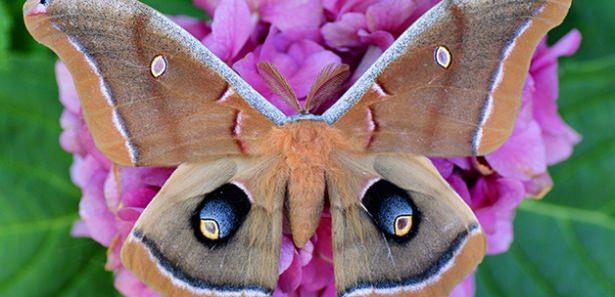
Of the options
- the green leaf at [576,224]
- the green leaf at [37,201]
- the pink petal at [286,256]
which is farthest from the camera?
the green leaf at [576,224]

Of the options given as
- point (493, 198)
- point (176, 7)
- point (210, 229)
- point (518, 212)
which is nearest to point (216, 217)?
point (210, 229)

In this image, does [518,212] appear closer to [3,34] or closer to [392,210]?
[392,210]

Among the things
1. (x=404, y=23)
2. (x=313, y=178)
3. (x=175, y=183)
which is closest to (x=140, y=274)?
(x=175, y=183)

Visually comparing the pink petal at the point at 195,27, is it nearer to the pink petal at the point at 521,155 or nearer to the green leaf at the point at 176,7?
the green leaf at the point at 176,7

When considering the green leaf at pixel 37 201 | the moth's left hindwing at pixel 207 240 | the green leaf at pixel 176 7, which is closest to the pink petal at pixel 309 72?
the moth's left hindwing at pixel 207 240

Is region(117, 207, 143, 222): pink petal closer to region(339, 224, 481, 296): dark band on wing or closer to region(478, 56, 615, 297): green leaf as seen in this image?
region(339, 224, 481, 296): dark band on wing

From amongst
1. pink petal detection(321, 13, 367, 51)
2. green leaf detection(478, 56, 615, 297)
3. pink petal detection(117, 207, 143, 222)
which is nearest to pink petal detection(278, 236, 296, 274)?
pink petal detection(117, 207, 143, 222)

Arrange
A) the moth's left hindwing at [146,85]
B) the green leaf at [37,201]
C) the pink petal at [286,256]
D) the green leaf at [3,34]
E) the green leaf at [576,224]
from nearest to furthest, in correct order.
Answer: the moth's left hindwing at [146,85] < the pink petal at [286,256] < the green leaf at [3,34] < the green leaf at [37,201] < the green leaf at [576,224]

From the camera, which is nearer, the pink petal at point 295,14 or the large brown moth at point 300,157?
the large brown moth at point 300,157
